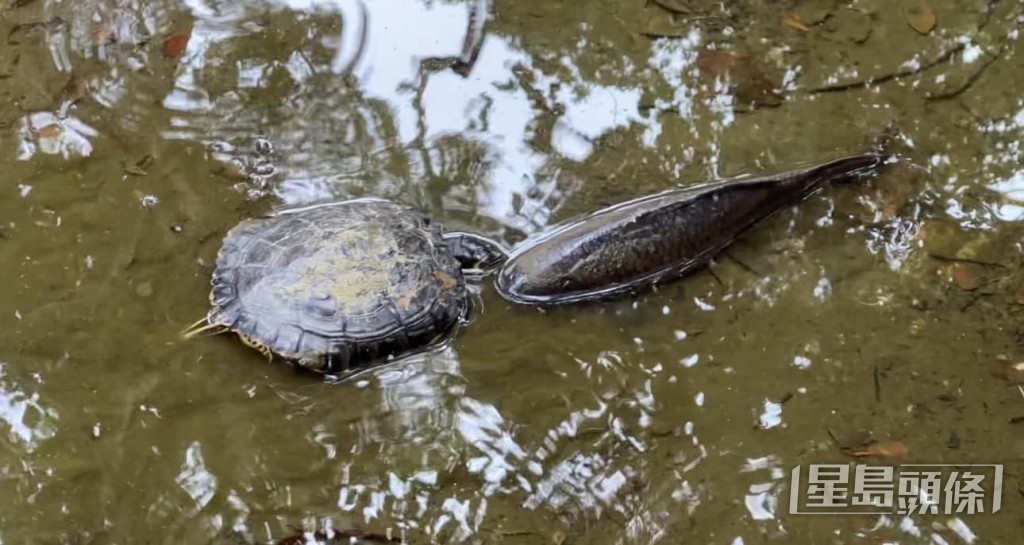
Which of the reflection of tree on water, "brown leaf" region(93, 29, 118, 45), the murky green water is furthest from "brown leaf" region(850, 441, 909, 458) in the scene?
"brown leaf" region(93, 29, 118, 45)

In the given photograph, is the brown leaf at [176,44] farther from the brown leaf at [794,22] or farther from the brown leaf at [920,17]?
the brown leaf at [920,17]

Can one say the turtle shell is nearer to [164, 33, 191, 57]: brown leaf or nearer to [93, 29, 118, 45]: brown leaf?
[164, 33, 191, 57]: brown leaf

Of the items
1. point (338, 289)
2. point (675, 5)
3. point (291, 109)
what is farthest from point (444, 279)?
point (675, 5)

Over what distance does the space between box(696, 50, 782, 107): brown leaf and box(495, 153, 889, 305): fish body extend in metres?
0.59

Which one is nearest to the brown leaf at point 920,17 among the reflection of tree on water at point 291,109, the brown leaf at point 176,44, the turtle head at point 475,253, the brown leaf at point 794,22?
the brown leaf at point 794,22

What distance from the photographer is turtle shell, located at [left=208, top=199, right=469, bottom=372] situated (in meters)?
3.33

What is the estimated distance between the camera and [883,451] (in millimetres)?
3438

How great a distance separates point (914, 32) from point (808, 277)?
1.76m

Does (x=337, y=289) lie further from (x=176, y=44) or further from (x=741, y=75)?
(x=741, y=75)

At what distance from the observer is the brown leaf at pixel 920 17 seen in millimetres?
4461

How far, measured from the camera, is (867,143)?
4129mm

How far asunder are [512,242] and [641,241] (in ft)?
2.17

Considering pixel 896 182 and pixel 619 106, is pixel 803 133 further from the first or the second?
pixel 619 106

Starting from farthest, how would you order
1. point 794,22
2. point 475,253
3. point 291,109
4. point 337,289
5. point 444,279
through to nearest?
point 794,22, point 291,109, point 475,253, point 444,279, point 337,289
